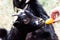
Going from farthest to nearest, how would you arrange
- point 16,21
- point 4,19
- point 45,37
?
point 4,19, point 45,37, point 16,21

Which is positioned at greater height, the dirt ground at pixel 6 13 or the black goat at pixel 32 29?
the black goat at pixel 32 29

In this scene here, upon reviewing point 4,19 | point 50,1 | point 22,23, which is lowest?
point 4,19

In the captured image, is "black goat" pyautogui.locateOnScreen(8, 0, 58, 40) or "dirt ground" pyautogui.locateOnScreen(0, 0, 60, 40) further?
"dirt ground" pyautogui.locateOnScreen(0, 0, 60, 40)

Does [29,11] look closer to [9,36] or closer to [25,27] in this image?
[25,27]

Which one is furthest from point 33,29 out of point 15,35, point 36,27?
point 15,35

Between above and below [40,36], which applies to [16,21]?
above

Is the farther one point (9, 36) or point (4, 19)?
point (4, 19)

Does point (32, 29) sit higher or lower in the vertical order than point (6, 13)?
higher

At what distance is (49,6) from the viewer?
12.4 ft

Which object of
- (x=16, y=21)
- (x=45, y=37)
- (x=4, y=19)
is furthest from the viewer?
(x=4, y=19)

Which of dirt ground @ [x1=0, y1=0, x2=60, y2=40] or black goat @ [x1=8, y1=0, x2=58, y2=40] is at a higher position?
black goat @ [x1=8, y1=0, x2=58, y2=40]

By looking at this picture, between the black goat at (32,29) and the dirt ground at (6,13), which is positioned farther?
the dirt ground at (6,13)

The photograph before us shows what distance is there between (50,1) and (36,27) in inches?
67.2

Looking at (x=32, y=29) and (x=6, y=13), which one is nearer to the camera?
(x=32, y=29)
